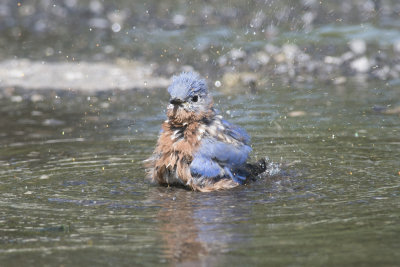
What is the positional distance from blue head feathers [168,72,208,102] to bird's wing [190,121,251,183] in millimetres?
396

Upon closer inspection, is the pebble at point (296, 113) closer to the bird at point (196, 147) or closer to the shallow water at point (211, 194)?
the shallow water at point (211, 194)

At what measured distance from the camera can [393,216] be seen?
17.7 feet

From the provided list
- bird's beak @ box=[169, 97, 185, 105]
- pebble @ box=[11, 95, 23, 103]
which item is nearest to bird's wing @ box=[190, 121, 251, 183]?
bird's beak @ box=[169, 97, 185, 105]

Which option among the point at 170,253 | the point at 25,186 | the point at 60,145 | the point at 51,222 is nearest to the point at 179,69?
the point at 60,145

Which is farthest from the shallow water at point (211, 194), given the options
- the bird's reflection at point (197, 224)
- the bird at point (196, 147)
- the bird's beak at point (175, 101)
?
the bird's beak at point (175, 101)

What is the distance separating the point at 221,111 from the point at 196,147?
3729mm

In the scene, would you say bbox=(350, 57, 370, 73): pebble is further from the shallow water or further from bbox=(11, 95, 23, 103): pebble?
bbox=(11, 95, 23, 103): pebble

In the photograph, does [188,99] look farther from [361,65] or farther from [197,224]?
[361,65]

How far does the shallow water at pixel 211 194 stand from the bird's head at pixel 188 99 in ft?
2.32

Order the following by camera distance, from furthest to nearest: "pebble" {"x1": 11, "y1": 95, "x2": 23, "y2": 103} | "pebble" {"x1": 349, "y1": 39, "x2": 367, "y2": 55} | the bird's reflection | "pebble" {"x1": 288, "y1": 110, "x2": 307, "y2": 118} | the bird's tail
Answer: "pebble" {"x1": 349, "y1": 39, "x2": 367, "y2": 55} < "pebble" {"x1": 11, "y1": 95, "x2": 23, "y2": 103} < "pebble" {"x1": 288, "y1": 110, "x2": 307, "y2": 118} < the bird's tail < the bird's reflection

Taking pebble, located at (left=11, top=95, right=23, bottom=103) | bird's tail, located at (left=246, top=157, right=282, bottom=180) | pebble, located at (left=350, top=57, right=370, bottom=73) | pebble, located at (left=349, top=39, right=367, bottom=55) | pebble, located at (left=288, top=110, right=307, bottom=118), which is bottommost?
bird's tail, located at (left=246, top=157, right=282, bottom=180)

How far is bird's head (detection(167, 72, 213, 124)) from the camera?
21.7 feet

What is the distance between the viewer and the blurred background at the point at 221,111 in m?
4.99

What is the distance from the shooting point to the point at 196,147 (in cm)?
664
